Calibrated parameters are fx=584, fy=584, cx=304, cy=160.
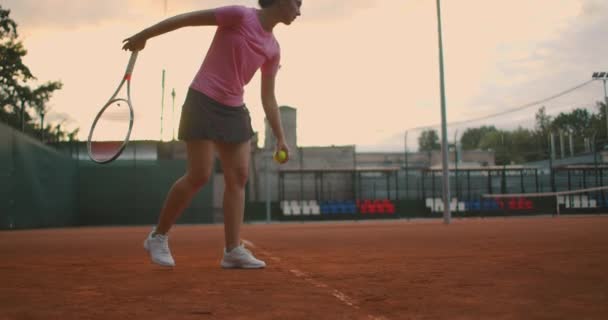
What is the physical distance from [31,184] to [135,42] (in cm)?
1237

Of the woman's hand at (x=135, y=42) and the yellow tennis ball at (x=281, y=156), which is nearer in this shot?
the woman's hand at (x=135, y=42)

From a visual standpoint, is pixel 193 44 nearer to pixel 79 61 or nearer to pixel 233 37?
pixel 79 61

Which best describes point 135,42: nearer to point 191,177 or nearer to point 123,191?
point 191,177

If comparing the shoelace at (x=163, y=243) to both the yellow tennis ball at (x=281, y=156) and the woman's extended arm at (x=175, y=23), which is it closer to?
the yellow tennis ball at (x=281, y=156)

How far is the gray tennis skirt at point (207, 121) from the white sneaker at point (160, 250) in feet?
2.07

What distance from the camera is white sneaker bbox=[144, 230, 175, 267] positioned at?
342cm

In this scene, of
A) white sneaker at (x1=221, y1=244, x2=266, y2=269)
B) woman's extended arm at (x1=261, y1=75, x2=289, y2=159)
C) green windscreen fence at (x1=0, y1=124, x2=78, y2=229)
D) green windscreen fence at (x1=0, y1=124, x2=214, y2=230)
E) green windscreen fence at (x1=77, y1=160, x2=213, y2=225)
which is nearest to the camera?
white sneaker at (x1=221, y1=244, x2=266, y2=269)

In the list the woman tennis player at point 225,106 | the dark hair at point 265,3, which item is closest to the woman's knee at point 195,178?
the woman tennis player at point 225,106

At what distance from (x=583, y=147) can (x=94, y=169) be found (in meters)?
24.6

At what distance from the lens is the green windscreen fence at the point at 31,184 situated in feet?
41.6

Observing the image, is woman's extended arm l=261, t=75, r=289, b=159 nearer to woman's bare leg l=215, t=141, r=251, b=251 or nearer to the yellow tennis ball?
the yellow tennis ball

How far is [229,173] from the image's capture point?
11.4ft

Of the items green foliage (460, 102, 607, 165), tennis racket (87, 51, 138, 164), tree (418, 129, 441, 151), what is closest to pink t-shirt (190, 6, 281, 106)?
tennis racket (87, 51, 138, 164)

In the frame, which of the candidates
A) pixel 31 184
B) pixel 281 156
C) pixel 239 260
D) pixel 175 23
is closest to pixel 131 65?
pixel 175 23
